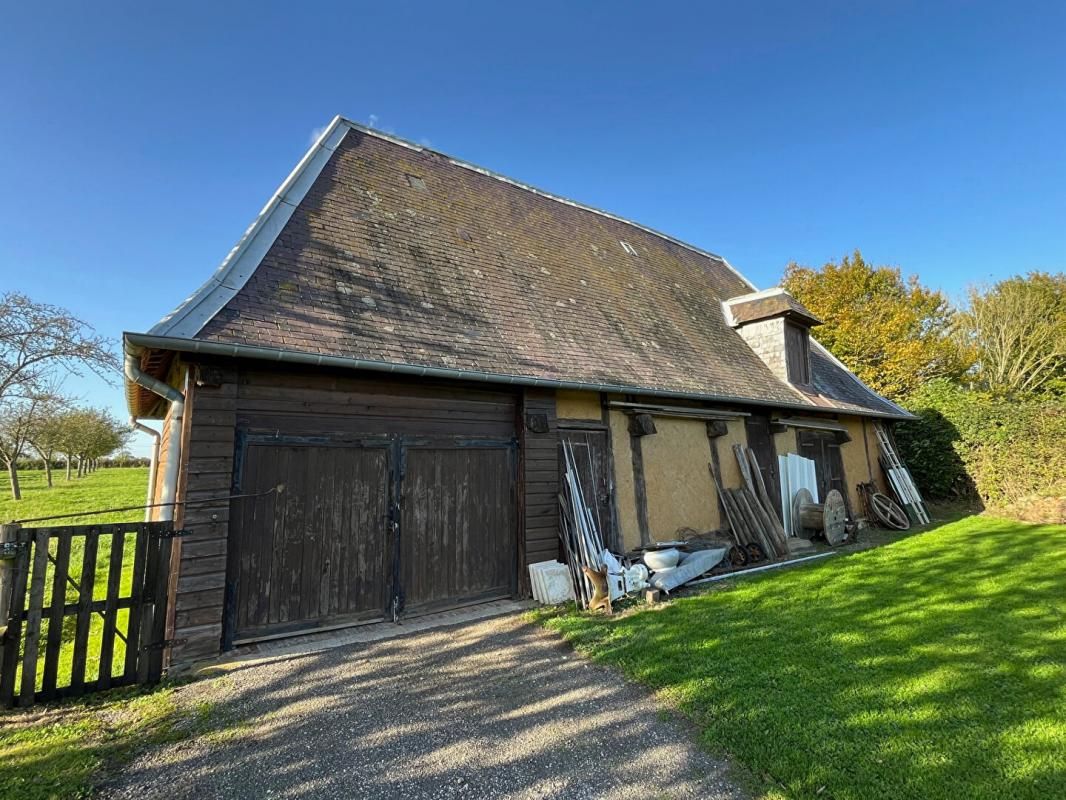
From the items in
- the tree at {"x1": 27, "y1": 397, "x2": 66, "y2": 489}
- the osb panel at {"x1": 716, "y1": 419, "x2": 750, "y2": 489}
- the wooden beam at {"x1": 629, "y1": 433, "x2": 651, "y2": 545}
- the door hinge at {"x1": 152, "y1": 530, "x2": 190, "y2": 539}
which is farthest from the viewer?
the tree at {"x1": 27, "y1": 397, "x2": 66, "y2": 489}

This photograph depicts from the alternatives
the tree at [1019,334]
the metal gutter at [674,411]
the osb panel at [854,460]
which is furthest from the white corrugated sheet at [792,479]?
the tree at [1019,334]

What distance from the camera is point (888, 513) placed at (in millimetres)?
11562

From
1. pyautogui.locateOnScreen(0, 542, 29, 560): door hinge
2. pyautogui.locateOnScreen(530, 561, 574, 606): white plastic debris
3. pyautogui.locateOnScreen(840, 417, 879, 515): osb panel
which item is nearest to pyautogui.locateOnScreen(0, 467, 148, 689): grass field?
pyautogui.locateOnScreen(0, 542, 29, 560): door hinge

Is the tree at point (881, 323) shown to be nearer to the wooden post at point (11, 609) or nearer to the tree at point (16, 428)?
the wooden post at point (11, 609)

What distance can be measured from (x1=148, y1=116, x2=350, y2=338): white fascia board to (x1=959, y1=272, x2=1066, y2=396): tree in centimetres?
2386

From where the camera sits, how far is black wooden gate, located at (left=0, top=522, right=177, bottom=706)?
3.54 metres

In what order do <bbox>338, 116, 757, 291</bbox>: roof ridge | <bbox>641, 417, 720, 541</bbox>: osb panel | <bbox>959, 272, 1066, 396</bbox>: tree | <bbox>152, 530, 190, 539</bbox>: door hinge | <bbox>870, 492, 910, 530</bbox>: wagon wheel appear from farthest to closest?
<bbox>959, 272, 1066, 396</bbox>: tree, <bbox>870, 492, 910, 530</bbox>: wagon wheel, <bbox>338, 116, 757, 291</bbox>: roof ridge, <bbox>641, 417, 720, 541</bbox>: osb panel, <bbox>152, 530, 190, 539</bbox>: door hinge

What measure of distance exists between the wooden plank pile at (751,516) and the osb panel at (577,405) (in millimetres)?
2789

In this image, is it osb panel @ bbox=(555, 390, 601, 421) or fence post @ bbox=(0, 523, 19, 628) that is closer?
fence post @ bbox=(0, 523, 19, 628)

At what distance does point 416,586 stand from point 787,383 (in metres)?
8.71

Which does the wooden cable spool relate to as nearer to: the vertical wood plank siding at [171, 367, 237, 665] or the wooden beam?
the wooden beam

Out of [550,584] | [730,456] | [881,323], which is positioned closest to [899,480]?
[730,456]

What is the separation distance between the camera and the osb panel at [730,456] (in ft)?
28.9

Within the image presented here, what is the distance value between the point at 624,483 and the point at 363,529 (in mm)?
3810
